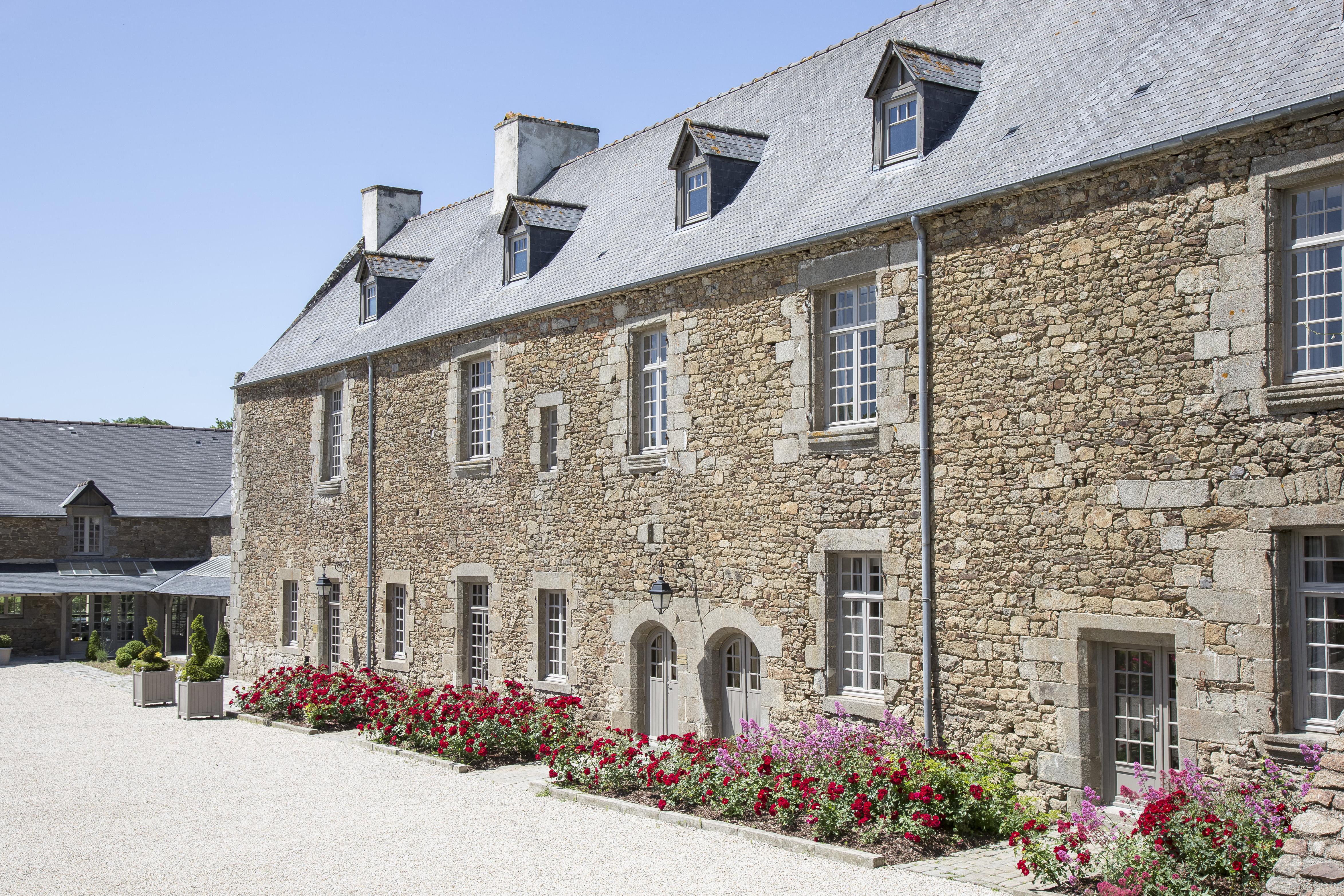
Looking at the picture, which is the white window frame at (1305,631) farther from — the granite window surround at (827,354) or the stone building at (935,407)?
the granite window surround at (827,354)

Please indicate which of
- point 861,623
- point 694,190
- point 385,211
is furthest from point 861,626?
point 385,211

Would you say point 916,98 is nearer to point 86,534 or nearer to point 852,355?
point 852,355

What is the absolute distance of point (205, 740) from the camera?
Result: 49.9 ft

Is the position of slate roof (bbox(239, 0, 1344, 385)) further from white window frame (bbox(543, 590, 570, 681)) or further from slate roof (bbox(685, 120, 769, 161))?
white window frame (bbox(543, 590, 570, 681))

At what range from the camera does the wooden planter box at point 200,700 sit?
17328 mm

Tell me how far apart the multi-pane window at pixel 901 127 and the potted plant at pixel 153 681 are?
14104 mm

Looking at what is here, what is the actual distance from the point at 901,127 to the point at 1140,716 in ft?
18.8

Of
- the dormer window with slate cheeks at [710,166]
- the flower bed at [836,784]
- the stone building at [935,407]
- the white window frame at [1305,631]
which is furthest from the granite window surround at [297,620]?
the white window frame at [1305,631]

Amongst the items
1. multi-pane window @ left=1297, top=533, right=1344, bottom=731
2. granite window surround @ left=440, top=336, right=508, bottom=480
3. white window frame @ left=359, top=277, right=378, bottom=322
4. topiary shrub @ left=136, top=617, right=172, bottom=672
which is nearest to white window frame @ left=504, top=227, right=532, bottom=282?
granite window surround @ left=440, top=336, right=508, bottom=480

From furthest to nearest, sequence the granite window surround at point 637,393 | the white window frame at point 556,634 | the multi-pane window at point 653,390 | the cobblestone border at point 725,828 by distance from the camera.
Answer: the white window frame at point 556,634
the multi-pane window at point 653,390
the granite window surround at point 637,393
the cobblestone border at point 725,828

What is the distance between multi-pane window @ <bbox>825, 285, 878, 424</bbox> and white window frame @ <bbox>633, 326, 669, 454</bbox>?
94.7 inches

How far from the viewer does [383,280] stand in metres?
19.9

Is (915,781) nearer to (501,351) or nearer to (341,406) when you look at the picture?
(501,351)

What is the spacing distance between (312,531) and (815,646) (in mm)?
11422
